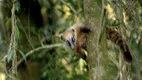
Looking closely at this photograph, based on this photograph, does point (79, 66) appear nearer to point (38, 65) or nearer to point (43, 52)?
point (43, 52)

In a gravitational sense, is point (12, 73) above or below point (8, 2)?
below

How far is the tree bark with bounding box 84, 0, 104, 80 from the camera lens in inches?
118

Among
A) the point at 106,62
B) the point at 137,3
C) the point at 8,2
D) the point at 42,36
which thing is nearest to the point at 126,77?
the point at 106,62

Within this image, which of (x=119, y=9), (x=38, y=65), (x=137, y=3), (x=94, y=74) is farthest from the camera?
(x=38, y=65)

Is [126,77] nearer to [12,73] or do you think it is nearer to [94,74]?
[94,74]

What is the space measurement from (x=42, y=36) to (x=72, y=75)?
791 mm

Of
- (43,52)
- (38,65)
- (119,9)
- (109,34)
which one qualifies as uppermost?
(119,9)

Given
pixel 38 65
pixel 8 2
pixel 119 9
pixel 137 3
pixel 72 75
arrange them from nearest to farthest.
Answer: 1. pixel 119 9
2. pixel 137 3
3. pixel 8 2
4. pixel 72 75
5. pixel 38 65

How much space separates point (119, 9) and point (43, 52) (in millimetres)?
2372

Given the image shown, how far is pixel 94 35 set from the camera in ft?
9.97

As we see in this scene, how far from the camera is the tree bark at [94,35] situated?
2985 millimetres

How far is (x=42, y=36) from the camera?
572 cm

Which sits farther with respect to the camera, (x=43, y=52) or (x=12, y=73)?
(x=43, y=52)

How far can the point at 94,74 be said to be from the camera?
3037mm
